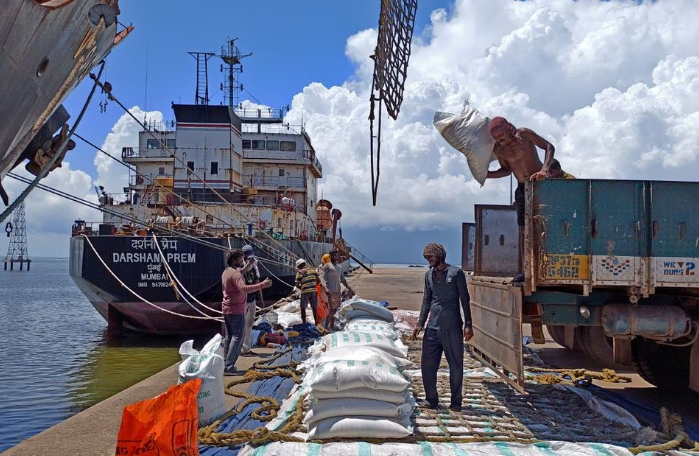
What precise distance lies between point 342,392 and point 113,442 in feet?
5.52

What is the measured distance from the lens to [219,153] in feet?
70.1

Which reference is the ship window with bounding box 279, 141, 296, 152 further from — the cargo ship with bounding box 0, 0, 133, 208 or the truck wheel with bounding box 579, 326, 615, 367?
the cargo ship with bounding box 0, 0, 133, 208

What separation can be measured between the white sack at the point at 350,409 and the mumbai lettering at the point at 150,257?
1028cm

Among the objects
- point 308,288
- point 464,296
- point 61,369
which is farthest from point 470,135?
point 61,369

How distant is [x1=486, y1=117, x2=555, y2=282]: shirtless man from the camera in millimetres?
5180

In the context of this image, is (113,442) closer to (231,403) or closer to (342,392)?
(231,403)

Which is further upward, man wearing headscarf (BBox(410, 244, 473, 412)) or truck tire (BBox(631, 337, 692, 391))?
man wearing headscarf (BBox(410, 244, 473, 412))

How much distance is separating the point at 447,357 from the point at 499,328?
0.61 metres

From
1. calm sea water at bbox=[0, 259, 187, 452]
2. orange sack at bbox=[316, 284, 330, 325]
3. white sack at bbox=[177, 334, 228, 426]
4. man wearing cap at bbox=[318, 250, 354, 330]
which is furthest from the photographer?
orange sack at bbox=[316, 284, 330, 325]

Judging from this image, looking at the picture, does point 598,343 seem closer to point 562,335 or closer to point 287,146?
point 562,335

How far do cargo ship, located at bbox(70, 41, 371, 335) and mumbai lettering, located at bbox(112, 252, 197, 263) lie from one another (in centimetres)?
2

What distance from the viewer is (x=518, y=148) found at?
552 centimetres

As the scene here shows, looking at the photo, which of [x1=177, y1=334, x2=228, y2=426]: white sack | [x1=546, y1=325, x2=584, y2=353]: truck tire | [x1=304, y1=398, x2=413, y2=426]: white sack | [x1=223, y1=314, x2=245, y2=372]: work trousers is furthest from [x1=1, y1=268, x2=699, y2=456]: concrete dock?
[x1=304, y1=398, x2=413, y2=426]: white sack

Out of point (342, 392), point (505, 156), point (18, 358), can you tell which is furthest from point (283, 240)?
point (342, 392)
